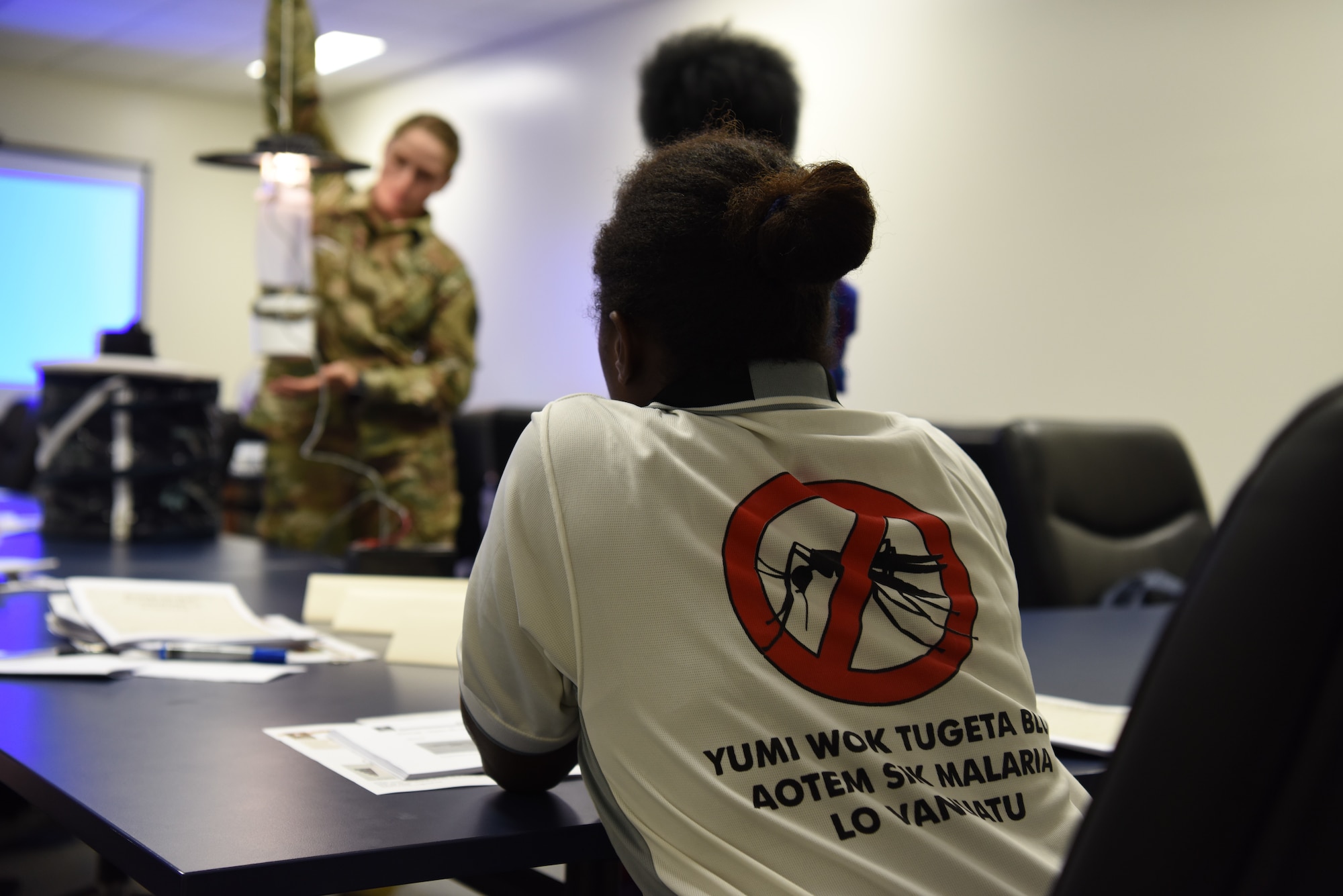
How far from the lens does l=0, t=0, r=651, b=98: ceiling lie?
568 centimetres

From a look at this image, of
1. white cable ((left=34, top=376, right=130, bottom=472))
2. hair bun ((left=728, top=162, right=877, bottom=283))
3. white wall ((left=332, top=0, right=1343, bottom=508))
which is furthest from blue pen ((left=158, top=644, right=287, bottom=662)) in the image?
white wall ((left=332, top=0, right=1343, bottom=508))

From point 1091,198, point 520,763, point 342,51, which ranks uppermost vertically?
point 342,51

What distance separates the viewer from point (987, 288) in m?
4.08

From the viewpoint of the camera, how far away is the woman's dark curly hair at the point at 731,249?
717 mm

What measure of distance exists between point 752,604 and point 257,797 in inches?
13.1

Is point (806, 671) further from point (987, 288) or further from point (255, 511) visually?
point (255, 511)

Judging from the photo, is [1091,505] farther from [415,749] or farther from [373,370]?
[373,370]

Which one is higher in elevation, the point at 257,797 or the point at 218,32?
the point at 218,32

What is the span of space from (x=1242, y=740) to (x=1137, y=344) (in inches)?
139

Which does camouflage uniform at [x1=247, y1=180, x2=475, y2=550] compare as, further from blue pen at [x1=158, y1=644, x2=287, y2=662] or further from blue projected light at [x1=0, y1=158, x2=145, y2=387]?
blue projected light at [x1=0, y1=158, x2=145, y2=387]

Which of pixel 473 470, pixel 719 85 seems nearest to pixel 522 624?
pixel 719 85

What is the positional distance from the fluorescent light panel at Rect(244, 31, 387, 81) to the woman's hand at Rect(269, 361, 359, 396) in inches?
153

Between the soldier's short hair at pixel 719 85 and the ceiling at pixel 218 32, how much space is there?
12.3 ft

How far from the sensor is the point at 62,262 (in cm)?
707
